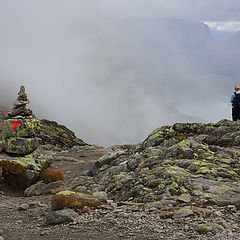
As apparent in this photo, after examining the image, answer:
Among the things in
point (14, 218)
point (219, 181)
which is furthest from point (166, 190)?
point (14, 218)

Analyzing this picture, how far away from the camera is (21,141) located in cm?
2756

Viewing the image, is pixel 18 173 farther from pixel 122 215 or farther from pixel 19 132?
pixel 122 215

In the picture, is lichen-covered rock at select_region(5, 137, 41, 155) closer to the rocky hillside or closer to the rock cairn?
the rock cairn

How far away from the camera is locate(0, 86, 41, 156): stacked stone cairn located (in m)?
27.1

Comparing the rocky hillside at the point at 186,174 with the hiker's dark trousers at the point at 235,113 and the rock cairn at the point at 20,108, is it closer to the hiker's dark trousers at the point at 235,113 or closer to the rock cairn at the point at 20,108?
the hiker's dark trousers at the point at 235,113

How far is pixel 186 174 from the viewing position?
16.0 meters

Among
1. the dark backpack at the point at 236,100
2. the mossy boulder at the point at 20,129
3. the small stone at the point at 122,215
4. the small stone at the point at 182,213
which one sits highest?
the dark backpack at the point at 236,100

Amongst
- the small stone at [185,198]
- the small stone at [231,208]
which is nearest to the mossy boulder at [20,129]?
the small stone at [185,198]

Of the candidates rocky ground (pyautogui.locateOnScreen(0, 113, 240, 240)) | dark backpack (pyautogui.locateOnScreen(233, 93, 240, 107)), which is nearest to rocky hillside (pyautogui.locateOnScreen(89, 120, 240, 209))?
rocky ground (pyautogui.locateOnScreen(0, 113, 240, 240))

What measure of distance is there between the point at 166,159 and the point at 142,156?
126 inches

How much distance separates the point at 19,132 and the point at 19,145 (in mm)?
1403

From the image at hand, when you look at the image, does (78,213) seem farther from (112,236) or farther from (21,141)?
(21,141)

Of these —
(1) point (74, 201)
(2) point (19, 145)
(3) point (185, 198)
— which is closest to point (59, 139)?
(2) point (19, 145)

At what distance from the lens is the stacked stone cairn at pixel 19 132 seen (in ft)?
88.8
